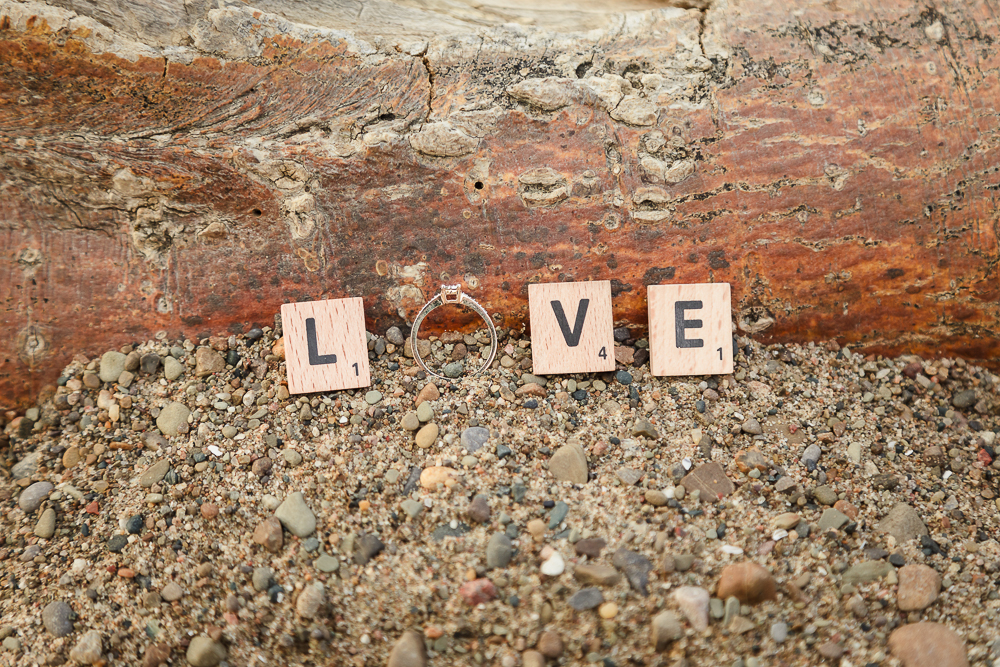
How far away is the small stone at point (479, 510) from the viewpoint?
1694 mm

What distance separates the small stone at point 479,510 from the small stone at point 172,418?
99 centimetres

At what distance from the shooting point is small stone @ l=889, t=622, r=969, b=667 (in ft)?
4.92

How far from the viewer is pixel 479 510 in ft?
5.57

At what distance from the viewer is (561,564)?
161 cm

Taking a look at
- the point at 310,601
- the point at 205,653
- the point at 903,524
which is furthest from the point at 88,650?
the point at 903,524

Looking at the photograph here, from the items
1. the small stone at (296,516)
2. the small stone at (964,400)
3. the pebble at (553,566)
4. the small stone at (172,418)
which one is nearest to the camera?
the pebble at (553,566)

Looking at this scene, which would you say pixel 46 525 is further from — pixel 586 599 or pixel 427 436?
pixel 586 599

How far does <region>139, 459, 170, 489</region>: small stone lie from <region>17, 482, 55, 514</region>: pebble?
0.32 meters

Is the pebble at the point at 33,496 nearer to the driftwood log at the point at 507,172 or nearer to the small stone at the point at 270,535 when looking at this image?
the driftwood log at the point at 507,172

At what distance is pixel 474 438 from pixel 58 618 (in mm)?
1247


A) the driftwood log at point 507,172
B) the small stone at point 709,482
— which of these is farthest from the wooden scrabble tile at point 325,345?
the small stone at point 709,482

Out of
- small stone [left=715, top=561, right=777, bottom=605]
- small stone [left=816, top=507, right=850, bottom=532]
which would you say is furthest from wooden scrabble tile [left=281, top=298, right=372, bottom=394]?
small stone [left=816, top=507, right=850, bottom=532]

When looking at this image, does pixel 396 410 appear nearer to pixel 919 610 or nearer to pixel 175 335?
pixel 175 335

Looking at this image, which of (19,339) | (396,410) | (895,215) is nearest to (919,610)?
(895,215)
